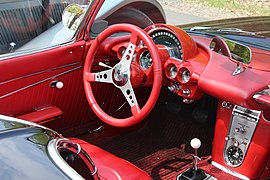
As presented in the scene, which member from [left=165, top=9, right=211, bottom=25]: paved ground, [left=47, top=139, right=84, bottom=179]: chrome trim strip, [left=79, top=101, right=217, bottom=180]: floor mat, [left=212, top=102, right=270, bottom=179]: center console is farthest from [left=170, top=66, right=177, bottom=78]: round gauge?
[left=165, top=9, right=211, bottom=25]: paved ground

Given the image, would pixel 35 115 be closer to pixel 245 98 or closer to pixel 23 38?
pixel 23 38

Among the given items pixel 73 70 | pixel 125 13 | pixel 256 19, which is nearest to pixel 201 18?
pixel 256 19

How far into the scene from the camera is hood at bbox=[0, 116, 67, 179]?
5.39 ft

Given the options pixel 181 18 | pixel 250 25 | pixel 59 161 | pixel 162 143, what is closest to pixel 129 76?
pixel 59 161

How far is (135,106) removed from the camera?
8.28 feet

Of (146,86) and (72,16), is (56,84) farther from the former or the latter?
(146,86)

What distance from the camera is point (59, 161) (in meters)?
1.78

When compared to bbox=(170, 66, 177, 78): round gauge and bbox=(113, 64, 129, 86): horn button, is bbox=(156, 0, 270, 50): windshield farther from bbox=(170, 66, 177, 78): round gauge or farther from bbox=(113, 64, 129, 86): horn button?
bbox=(113, 64, 129, 86): horn button

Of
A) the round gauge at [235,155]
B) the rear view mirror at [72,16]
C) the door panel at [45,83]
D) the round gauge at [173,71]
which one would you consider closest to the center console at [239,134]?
the round gauge at [235,155]

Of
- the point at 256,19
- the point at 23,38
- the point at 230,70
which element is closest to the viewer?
the point at 230,70

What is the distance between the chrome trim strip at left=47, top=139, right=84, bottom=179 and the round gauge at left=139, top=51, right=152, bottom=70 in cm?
86

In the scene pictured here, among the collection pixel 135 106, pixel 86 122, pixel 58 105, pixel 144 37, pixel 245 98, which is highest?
pixel 144 37

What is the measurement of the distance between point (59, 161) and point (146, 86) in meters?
1.11

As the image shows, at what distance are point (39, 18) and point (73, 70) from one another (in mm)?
400
